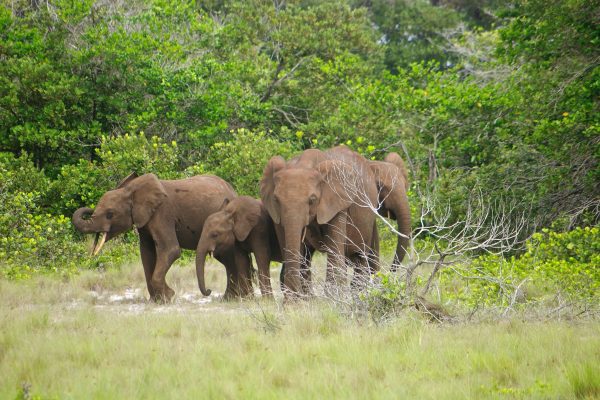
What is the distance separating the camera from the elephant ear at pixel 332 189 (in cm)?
1192

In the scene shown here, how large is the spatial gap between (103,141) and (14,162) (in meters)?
1.81

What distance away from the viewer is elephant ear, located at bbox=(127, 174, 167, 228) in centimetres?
1287

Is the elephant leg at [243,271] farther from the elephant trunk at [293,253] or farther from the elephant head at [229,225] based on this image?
the elephant trunk at [293,253]

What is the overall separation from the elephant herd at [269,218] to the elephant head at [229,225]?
0.5 inches

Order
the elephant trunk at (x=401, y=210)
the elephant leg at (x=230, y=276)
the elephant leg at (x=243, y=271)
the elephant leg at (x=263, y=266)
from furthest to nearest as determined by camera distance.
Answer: the elephant trunk at (x=401, y=210) → the elephant leg at (x=230, y=276) → the elephant leg at (x=243, y=271) → the elephant leg at (x=263, y=266)

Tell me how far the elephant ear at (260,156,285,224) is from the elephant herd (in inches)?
0.5

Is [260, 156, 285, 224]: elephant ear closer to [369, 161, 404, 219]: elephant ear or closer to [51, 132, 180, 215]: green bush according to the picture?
[369, 161, 404, 219]: elephant ear

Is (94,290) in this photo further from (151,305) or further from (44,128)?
(44,128)

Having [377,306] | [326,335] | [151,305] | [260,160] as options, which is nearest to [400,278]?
[377,306]

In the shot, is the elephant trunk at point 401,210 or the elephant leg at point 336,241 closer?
the elephant leg at point 336,241

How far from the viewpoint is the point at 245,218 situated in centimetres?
1278

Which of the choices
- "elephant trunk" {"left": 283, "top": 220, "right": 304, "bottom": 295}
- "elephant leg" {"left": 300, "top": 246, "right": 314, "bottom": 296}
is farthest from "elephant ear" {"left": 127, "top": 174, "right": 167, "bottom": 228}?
"elephant trunk" {"left": 283, "top": 220, "right": 304, "bottom": 295}

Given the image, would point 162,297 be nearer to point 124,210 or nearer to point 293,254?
point 124,210

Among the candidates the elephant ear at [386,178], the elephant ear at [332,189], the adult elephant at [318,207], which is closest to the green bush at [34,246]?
the adult elephant at [318,207]
